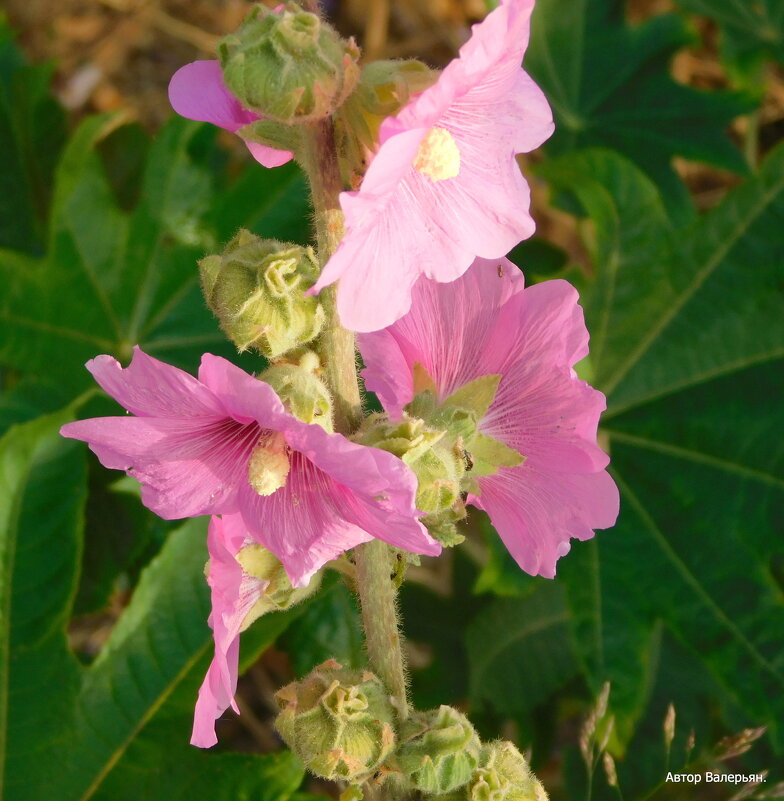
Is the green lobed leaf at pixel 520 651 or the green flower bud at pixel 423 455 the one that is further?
the green lobed leaf at pixel 520 651

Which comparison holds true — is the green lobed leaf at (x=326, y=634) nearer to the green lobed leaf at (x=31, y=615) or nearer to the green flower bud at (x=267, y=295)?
the green lobed leaf at (x=31, y=615)

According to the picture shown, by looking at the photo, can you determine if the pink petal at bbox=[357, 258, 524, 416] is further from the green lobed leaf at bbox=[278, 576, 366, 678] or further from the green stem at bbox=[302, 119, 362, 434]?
the green lobed leaf at bbox=[278, 576, 366, 678]

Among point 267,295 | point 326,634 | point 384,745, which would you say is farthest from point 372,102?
point 326,634

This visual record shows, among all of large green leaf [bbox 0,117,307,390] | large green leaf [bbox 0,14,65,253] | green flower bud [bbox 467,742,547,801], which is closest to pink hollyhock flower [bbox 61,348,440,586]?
green flower bud [bbox 467,742,547,801]

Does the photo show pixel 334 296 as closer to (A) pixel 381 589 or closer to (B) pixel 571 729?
(A) pixel 381 589

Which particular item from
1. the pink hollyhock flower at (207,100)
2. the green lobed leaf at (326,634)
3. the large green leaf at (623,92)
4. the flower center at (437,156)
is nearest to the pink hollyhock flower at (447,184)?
the flower center at (437,156)

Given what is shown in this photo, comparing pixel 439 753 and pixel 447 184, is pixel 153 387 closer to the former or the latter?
pixel 447 184

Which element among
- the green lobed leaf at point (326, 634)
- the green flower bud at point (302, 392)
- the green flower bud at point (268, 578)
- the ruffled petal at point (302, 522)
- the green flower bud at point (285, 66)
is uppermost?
the green flower bud at point (285, 66)
